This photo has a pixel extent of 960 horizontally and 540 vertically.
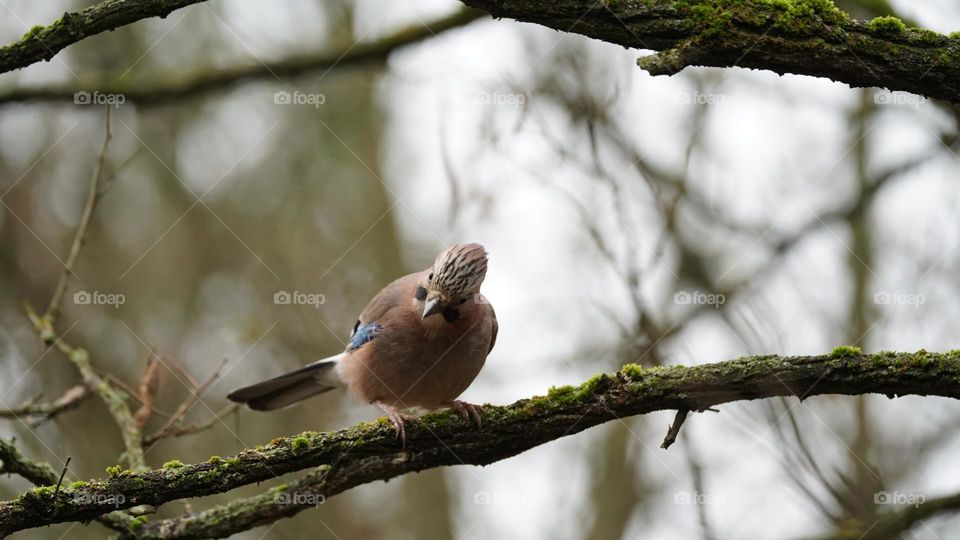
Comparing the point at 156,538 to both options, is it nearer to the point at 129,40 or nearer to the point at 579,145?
the point at 579,145

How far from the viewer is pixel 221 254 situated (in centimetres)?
1248

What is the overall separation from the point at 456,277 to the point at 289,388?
2054 millimetres

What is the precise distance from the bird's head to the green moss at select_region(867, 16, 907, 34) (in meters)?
2.78

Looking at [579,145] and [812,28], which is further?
[579,145]

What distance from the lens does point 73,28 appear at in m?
4.21

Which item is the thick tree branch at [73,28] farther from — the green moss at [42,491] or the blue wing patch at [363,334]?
the blue wing patch at [363,334]

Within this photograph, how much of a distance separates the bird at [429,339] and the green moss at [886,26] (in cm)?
278

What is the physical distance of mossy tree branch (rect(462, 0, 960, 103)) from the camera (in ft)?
13.5

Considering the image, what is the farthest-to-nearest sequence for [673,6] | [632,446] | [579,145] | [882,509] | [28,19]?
[28,19] → [632,446] → [579,145] → [882,509] → [673,6]

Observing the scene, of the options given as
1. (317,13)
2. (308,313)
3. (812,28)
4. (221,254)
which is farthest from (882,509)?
(317,13)

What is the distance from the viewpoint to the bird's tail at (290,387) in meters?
7.02

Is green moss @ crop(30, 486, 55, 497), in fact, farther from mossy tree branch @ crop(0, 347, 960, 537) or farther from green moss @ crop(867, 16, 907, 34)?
green moss @ crop(867, 16, 907, 34)

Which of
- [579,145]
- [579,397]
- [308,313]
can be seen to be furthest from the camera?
[308,313]

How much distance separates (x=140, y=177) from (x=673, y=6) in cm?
992
